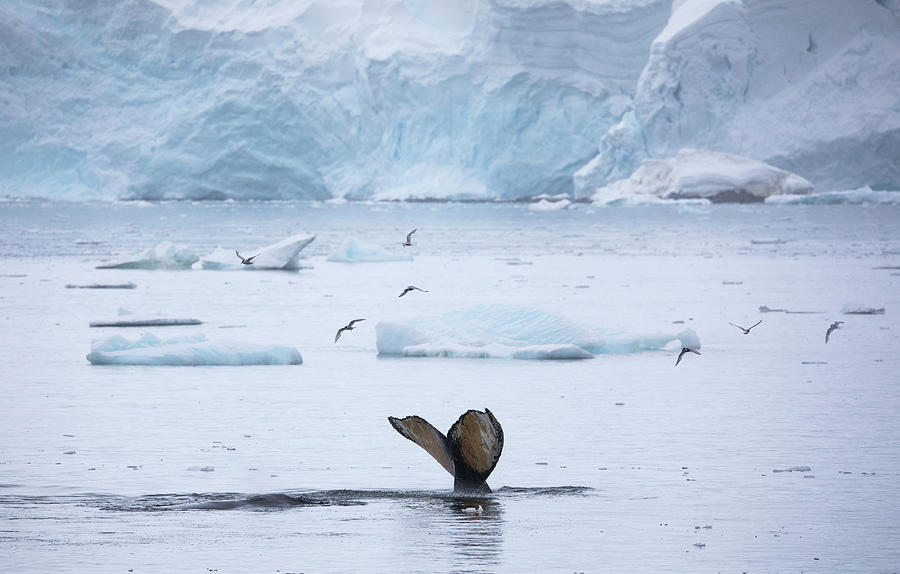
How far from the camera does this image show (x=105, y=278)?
20.5 meters

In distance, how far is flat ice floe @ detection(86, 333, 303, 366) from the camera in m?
10.6

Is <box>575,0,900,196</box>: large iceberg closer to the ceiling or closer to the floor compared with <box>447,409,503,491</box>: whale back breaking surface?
closer to the ceiling

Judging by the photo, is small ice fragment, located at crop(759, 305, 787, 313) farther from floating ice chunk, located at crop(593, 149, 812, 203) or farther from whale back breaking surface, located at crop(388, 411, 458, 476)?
floating ice chunk, located at crop(593, 149, 812, 203)

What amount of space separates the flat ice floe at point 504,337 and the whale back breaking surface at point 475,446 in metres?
5.21

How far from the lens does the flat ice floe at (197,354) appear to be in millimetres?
10617

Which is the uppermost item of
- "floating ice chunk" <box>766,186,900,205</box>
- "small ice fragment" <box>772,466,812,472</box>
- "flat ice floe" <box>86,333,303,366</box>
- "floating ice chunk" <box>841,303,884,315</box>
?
"floating ice chunk" <box>766,186,900,205</box>

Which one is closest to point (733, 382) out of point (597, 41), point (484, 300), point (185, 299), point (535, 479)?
point (535, 479)

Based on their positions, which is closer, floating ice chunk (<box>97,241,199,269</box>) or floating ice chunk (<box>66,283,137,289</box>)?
floating ice chunk (<box>66,283,137,289</box>)

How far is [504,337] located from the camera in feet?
37.7

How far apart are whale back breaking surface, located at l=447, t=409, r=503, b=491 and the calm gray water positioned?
0.11m

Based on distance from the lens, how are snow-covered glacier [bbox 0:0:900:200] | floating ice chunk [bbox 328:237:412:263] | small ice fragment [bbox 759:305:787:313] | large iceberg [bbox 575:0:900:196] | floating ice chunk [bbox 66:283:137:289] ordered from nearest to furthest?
small ice fragment [bbox 759:305:787:313] → floating ice chunk [bbox 66:283:137:289] → floating ice chunk [bbox 328:237:412:263] → large iceberg [bbox 575:0:900:196] → snow-covered glacier [bbox 0:0:900:200]

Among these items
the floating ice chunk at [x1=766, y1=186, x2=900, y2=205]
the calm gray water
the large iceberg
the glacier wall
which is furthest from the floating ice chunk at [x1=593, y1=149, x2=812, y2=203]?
the calm gray water

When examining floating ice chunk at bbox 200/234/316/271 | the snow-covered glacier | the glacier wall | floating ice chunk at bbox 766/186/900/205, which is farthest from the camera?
the glacier wall

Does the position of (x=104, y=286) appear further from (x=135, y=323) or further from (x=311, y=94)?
(x=311, y=94)
